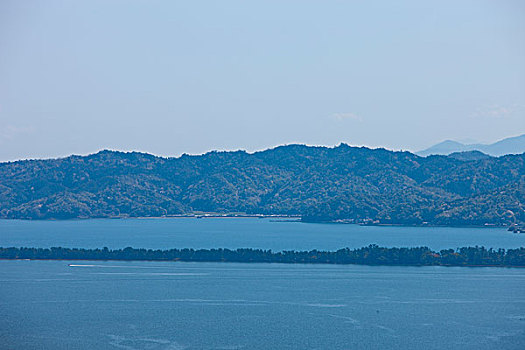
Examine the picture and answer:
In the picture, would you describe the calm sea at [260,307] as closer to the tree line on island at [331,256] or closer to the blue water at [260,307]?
the blue water at [260,307]

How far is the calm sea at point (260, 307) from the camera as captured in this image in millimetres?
97625

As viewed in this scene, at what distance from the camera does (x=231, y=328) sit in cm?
10412

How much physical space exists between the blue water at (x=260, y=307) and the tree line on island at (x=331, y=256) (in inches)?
188

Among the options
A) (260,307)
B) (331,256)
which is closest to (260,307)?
(260,307)

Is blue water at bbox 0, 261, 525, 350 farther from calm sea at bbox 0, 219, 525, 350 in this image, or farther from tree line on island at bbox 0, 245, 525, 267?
tree line on island at bbox 0, 245, 525, 267

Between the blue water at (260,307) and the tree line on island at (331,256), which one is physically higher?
the tree line on island at (331,256)

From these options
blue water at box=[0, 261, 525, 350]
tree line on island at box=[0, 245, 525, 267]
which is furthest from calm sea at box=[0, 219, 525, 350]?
tree line on island at box=[0, 245, 525, 267]

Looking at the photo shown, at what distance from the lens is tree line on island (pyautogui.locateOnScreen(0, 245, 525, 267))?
166625mm

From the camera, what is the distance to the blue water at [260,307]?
320 feet

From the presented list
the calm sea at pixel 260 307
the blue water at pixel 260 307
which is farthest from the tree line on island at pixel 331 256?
the calm sea at pixel 260 307

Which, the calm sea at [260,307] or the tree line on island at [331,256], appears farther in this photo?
the tree line on island at [331,256]

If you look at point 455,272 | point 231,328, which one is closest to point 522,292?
point 455,272

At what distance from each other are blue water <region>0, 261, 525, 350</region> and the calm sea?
0.17m

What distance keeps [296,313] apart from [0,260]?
93.0 m
